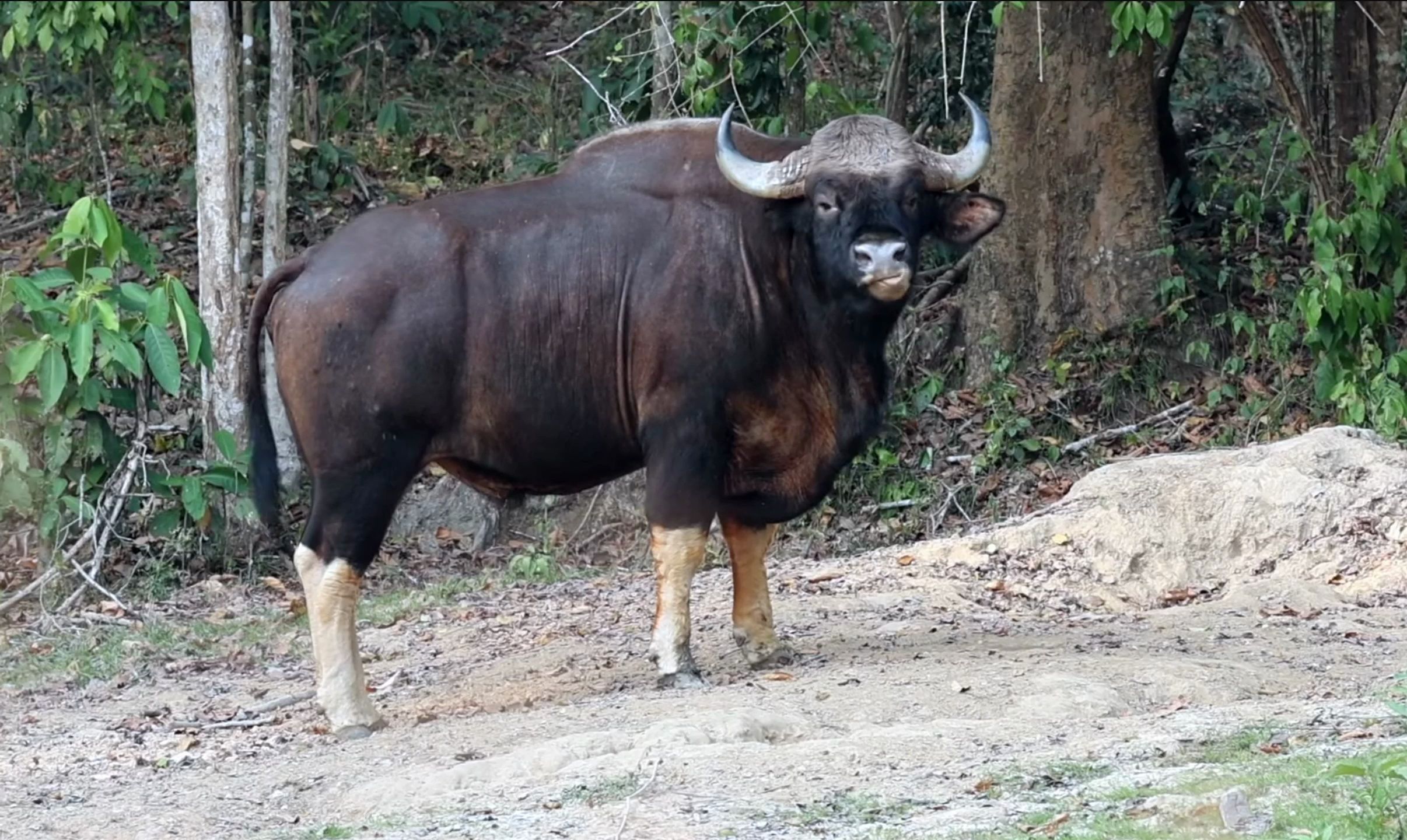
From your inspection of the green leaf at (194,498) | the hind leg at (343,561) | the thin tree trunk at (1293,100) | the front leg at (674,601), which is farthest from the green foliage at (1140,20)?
the green leaf at (194,498)

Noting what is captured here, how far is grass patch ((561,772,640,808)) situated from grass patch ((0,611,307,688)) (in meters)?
4.28

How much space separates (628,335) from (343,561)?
5.29 feet

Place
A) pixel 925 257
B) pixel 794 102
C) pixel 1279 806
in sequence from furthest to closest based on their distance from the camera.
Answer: pixel 925 257
pixel 794 102
pixel 1279 806

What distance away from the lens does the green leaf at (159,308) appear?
36.4 ft

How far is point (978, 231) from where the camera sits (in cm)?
916

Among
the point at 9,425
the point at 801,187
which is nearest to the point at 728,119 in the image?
the point at 801,187

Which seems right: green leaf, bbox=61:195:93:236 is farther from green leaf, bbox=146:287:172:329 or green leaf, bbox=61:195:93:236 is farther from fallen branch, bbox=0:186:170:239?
fallen branch, bbox=0:186:170:239

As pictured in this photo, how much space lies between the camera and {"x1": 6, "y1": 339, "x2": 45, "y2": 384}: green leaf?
1097cm

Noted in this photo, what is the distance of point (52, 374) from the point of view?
36.3 ft

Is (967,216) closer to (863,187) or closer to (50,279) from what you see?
(863,187)

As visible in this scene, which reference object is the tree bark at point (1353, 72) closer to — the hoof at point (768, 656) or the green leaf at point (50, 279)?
the hoof at point (768, 656)

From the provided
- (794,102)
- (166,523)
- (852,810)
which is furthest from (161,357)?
(852,810)

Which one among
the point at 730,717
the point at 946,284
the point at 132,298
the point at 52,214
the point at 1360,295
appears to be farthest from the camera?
the point at 52,214

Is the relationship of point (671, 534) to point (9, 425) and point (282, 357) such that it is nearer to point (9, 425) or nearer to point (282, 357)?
point (282, 357)
